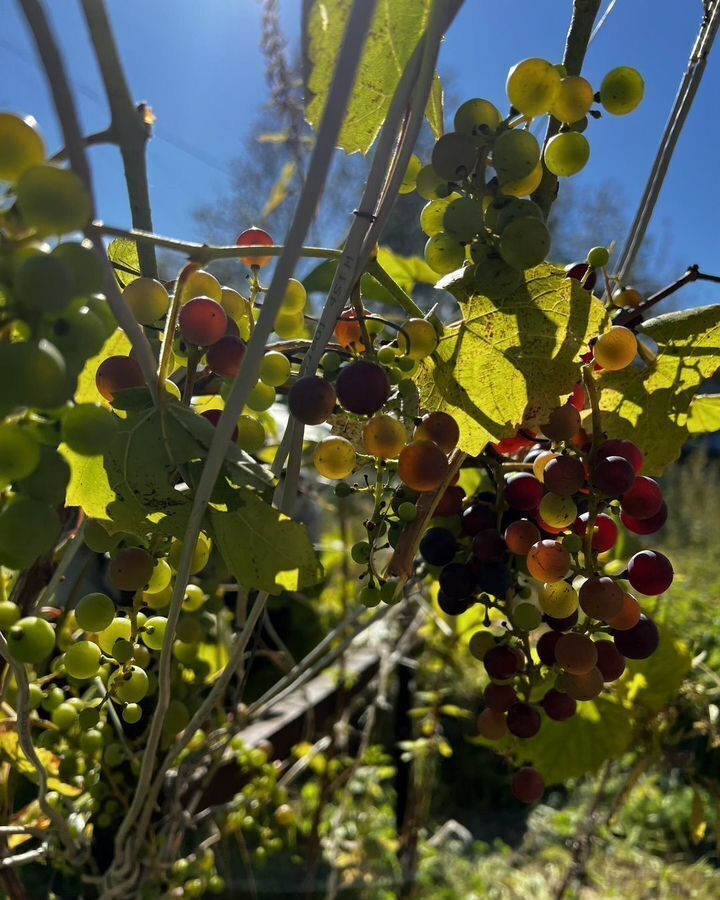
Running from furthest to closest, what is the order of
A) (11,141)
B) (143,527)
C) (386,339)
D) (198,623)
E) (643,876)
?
1. (643,876)
2. (198,623)
3. (386,339)
4. (143,527)
5. (11,141)

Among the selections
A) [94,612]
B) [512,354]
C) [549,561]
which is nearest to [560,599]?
[549,561]

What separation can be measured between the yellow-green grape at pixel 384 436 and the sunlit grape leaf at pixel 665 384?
0.57ft

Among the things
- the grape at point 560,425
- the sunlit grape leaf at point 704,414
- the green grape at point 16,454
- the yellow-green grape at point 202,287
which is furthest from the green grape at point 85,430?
the sunlit grape leaf at point 704,414

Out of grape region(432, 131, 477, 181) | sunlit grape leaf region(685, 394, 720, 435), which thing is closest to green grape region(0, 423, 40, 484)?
grape region(432, 131, 477, 181)

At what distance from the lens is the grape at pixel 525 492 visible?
0.41m

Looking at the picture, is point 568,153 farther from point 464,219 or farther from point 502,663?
point 502,663

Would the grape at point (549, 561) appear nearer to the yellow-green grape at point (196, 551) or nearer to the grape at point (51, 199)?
the yellow-green grape at point (196, 551)

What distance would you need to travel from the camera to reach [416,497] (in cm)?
38

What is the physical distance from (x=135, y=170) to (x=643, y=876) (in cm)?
221

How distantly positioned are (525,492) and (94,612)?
25 centimetres

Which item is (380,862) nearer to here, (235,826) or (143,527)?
(235,826)

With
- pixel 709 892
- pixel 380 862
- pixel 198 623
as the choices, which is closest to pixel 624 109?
pixel 198 623

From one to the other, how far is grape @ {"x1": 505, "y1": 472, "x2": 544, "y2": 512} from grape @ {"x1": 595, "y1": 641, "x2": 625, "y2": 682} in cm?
9

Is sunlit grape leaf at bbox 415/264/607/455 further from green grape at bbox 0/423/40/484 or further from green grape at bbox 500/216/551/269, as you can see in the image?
green grape at bbox 0/423/40/484
